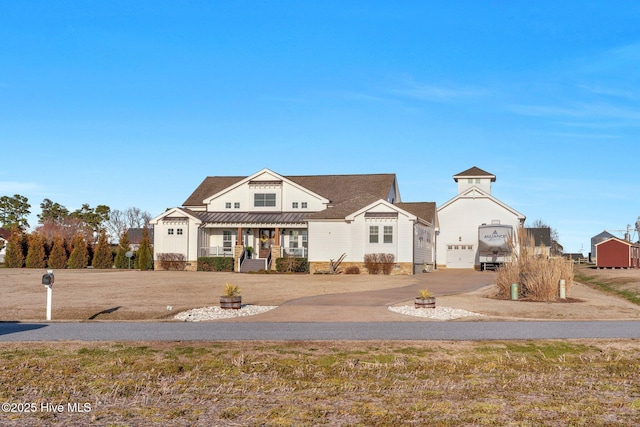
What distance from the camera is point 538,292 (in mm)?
24203

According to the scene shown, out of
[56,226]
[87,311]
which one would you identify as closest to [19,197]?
[56,226]

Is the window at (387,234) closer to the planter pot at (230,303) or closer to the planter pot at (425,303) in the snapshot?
the planter pot at (425,303)

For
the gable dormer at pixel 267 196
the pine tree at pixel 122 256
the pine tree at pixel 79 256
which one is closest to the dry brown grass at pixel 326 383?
the gable dormer at pixel 267 196

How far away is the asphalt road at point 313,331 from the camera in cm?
1403

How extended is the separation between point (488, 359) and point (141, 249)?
4253cm

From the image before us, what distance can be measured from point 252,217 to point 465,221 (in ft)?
68.6

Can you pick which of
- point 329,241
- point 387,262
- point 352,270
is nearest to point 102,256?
point 329,241

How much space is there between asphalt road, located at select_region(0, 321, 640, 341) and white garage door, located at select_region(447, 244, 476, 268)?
140 feet

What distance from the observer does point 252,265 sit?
47781mm

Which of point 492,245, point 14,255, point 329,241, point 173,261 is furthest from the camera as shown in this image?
point 14,255

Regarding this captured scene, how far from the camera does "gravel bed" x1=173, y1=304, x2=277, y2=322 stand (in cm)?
1850

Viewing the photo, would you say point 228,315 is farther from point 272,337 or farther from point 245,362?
point 245,362

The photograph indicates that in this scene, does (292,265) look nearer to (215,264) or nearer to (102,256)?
(215,264)

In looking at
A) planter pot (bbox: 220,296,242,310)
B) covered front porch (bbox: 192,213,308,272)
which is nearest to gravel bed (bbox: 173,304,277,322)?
planter pot (bbox: 220,296,242,310)
